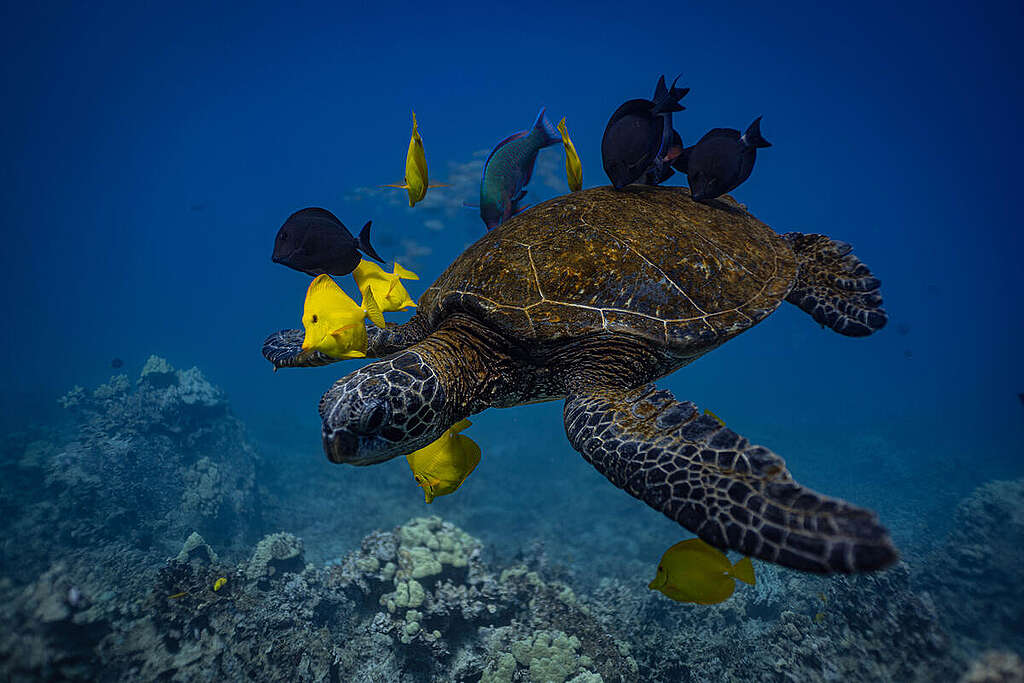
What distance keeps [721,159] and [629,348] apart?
179 cm

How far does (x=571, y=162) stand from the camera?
3.96 meters

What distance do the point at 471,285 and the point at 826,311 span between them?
2.92 meters

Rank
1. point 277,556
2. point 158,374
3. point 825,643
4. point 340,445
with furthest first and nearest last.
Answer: point 158,374 < point 277,556 < point 825,643 < point 340,445

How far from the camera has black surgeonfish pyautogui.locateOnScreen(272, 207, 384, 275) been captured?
2.87m

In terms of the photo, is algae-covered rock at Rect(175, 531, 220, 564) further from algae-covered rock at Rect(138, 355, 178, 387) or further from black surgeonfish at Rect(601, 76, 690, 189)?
algae-covered rock at Rect(138, 355, 178, 387)

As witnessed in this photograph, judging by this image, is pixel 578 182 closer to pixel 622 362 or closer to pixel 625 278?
pixel 625 278

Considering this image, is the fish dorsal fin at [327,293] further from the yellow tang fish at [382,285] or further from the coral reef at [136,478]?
the coral reef at [136,478]

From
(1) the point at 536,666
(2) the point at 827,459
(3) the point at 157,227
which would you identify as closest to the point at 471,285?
(1) the point at 536,666

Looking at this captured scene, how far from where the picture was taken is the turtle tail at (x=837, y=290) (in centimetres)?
323

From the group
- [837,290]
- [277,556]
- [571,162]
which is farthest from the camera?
[277,556]

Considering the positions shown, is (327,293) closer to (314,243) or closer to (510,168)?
(314,243)

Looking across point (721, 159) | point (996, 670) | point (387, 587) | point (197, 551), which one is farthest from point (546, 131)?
point (197, 551)

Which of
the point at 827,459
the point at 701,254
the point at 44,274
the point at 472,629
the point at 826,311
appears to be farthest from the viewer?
the point at 44,274

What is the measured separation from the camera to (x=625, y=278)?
2924mm
